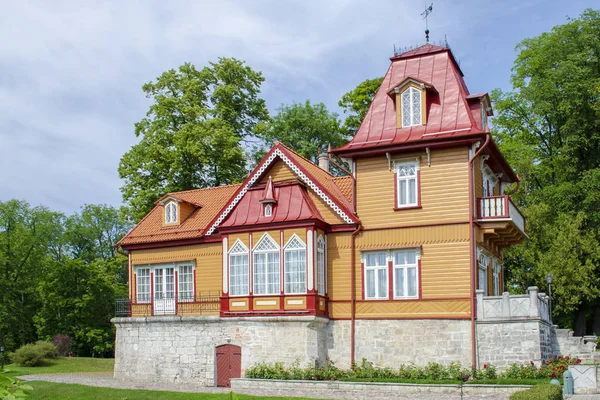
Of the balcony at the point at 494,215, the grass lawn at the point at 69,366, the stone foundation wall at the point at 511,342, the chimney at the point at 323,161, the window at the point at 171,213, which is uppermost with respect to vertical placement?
the chimney at the point at 323,161

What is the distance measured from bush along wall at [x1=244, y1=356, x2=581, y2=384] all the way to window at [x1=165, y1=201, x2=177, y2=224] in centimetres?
791

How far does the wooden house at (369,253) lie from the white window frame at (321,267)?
7cm

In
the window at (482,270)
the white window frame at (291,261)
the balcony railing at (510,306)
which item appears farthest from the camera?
the white window frame at (291,261)

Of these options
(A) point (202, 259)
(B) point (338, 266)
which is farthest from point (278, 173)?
(A) point (202, 259)

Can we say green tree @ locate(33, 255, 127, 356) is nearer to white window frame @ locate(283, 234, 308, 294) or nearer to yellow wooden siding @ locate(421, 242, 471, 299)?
white window frame @ locate(283, 234, 308, 294)

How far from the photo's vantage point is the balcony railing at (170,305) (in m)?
26.8

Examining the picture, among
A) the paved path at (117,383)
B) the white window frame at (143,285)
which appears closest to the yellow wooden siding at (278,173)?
→ the white window frame at (143,285)

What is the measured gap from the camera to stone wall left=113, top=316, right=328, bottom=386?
23.6m

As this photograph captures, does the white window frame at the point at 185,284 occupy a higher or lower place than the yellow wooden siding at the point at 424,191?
lower

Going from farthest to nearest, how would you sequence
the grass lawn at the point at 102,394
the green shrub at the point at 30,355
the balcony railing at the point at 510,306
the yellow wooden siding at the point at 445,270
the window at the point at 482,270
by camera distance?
the green shrub at the point at 30,355 → the window at the point at 482,270 → the yellow wooden siding at the point at 445,270 → the balcony railing at the point at 510,306 → the grass lawn at the point at 102,394

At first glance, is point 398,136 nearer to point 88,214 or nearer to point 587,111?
point 587,111

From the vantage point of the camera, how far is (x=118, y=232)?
211ft

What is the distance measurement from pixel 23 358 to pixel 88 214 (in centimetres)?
3066

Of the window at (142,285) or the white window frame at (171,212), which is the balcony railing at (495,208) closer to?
the white window frame at (171,212)
